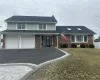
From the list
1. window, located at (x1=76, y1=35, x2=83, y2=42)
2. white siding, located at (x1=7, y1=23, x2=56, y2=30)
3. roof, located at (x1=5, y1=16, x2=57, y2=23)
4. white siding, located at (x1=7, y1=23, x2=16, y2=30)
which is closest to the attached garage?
white siding, located at (x1=7, y1=23, x2=16, y2=30)

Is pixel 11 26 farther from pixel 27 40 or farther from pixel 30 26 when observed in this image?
pixel 27 40

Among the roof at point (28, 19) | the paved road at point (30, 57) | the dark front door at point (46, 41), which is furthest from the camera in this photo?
Answer: the roof at point (28, 19)

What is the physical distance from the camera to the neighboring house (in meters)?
40.4

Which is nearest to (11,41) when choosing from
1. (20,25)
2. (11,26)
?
(11,26)

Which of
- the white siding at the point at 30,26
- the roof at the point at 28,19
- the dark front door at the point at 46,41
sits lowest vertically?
the dark front door at the point at 46,41

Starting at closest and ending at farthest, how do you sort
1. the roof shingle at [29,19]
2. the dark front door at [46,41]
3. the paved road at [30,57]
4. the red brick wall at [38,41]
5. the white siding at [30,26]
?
1. the paved road at [30,57]
2. the red brick wall at [38,41]
3. the white siding at [30,26]
4. the dark front door at [46,41]
5. the roof shingle at [29,19]

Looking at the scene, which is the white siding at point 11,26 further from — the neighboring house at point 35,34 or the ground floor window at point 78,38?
the ground floor window at point 78,38

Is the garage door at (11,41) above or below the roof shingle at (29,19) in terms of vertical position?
below

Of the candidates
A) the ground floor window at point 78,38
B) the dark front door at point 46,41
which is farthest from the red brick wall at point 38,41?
the ground floor window at point 78,38

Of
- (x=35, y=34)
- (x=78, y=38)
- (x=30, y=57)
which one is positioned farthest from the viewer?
(x=78, y=38)

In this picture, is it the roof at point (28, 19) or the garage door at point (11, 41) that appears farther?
the roof at point (28, 19)

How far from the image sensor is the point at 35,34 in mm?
40188

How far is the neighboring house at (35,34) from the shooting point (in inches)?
1590

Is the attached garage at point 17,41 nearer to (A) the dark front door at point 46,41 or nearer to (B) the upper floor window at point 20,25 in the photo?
(B) the upper floor window at point 20,25
